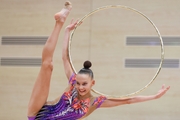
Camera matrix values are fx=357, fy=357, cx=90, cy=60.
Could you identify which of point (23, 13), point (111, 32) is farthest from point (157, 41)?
point (23, 13)

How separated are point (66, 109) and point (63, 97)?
12cm

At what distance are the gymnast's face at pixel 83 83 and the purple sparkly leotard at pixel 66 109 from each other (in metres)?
0.10

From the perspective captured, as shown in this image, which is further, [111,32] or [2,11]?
[2,11]

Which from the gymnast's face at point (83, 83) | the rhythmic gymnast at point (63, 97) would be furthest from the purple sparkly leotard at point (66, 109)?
the gymnast's face at point (83, 83)

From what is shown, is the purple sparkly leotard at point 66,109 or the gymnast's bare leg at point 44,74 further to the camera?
the purple sparkly leotard at point 66,109

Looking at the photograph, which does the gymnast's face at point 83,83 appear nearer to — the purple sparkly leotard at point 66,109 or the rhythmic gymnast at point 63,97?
the rhythmic gymnast at point 63,97

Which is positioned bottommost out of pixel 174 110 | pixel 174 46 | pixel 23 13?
pixel 174 110

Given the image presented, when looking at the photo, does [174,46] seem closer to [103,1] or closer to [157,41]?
[157,41]

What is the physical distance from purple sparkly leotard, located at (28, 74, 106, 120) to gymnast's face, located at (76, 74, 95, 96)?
105 millimetres

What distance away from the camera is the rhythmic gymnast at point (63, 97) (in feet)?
9.90

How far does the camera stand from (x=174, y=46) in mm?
5156

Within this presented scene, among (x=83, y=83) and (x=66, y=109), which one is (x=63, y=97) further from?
(x=83, y=83)

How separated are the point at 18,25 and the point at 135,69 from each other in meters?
1.95

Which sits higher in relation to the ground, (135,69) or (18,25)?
(18,25)
